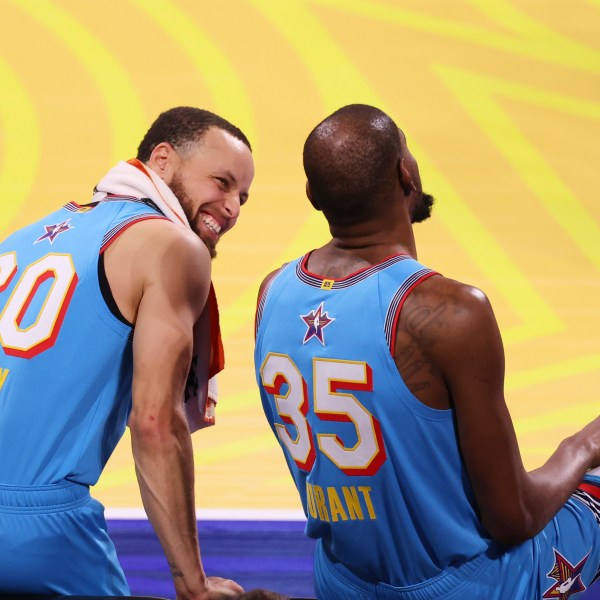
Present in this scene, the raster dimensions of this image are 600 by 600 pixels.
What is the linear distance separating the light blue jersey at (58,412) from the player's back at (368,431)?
0.99 feet

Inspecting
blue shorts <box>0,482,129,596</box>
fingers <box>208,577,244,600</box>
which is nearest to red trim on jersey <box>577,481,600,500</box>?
fingers <box>208,577,244,600</box>

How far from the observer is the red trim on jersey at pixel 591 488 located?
1.58 m

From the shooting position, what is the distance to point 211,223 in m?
1.93

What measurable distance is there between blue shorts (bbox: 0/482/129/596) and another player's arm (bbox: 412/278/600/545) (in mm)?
627

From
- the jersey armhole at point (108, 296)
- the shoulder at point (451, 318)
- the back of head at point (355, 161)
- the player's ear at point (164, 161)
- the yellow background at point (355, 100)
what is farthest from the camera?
the yellow background at point (355, 100)

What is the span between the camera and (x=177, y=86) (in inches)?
185

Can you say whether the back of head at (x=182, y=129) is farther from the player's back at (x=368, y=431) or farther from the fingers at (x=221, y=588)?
the fingers at (x=221, y=588)

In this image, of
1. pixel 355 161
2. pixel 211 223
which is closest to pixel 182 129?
pixel 211 223

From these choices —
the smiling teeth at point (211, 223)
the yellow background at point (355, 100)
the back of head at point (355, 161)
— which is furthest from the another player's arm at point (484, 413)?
the yellow background at point (355, 100)

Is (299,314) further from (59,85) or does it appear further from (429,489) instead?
(59,85)

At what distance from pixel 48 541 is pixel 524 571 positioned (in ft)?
2.31

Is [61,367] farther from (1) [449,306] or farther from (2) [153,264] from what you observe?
(1) [449,306]

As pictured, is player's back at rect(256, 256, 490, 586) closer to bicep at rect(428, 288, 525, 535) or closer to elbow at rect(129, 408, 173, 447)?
bicep at rect(428, 288, 525, 535)

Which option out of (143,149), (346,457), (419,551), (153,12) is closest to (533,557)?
(419,551)
